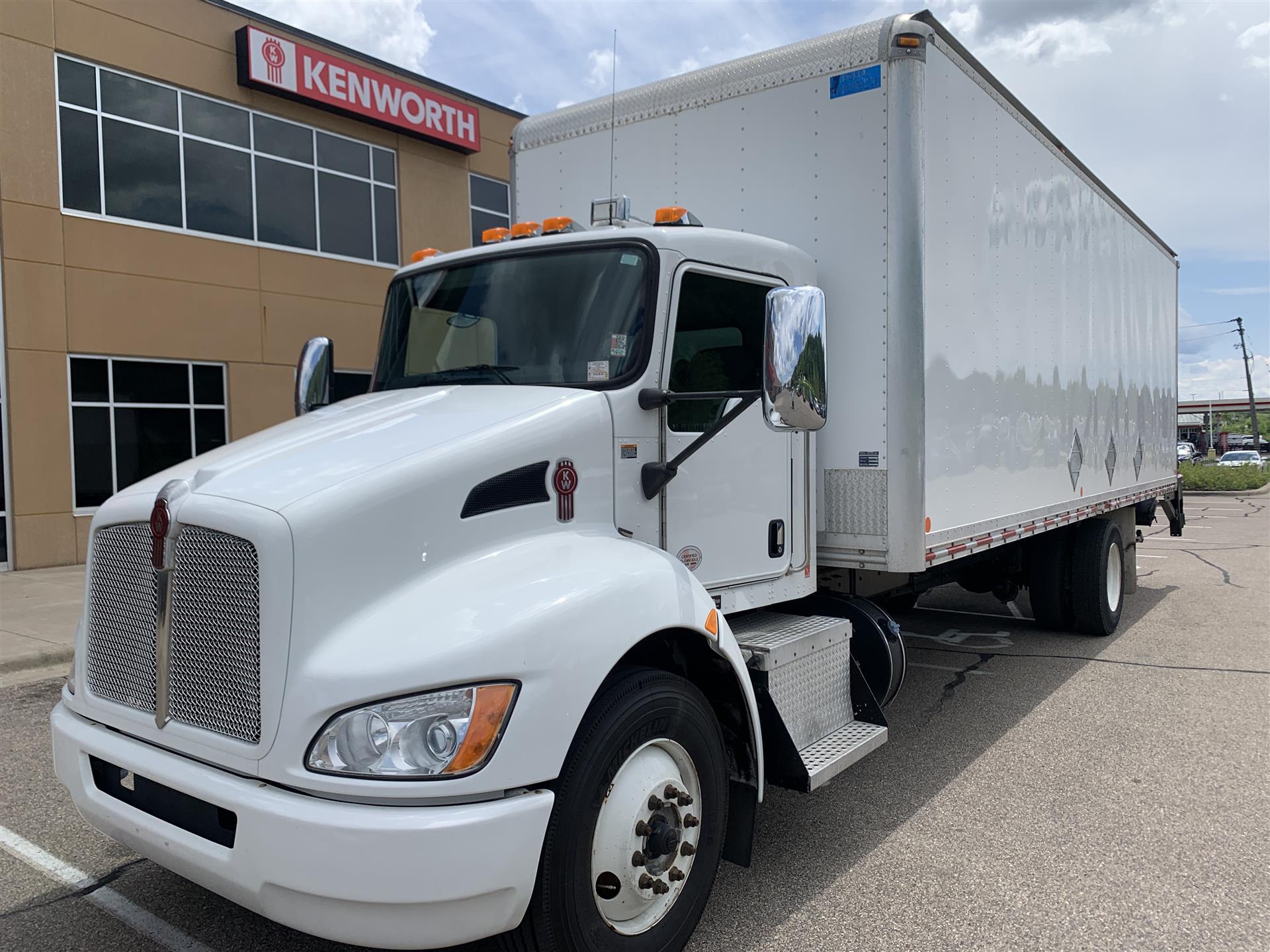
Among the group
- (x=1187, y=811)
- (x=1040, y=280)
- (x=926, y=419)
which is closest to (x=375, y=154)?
(x=1040, y=280)

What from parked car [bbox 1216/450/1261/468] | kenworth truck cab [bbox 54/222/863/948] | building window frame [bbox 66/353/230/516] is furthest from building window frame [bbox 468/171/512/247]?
parked car [bbox 1216/450/1261/468]

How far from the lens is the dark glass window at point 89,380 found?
13.7 metres

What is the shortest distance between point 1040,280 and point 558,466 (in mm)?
4872

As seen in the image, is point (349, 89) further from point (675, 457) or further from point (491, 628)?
point (491, 628)

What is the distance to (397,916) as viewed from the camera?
8.07ft

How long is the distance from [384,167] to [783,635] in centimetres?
1617

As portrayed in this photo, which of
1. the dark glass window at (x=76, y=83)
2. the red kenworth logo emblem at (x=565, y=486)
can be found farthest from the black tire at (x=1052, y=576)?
the dark glass window at (x=76, y=83)

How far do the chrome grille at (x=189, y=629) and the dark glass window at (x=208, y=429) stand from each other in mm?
12806

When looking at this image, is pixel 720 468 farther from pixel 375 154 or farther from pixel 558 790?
pixel 375 154

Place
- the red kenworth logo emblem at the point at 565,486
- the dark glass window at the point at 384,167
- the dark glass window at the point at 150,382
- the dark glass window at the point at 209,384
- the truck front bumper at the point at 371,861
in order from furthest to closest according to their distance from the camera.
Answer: the dark glass window at the point at 384,167 < the dark glass window at the point at 209,384 < the dark glass window at the point at 150,382 < the red kenworth logo emblem at the point at 565,486 < the truck front bumper at the point at 371,861

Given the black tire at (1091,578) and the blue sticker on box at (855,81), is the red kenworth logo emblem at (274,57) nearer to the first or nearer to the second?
the blue sticker on box at (855,81)

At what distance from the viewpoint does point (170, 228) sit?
1460 centimetres

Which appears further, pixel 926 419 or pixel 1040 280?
pixel 1040 280

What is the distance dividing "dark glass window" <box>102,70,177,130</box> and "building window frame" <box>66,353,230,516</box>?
3580 millimetres
